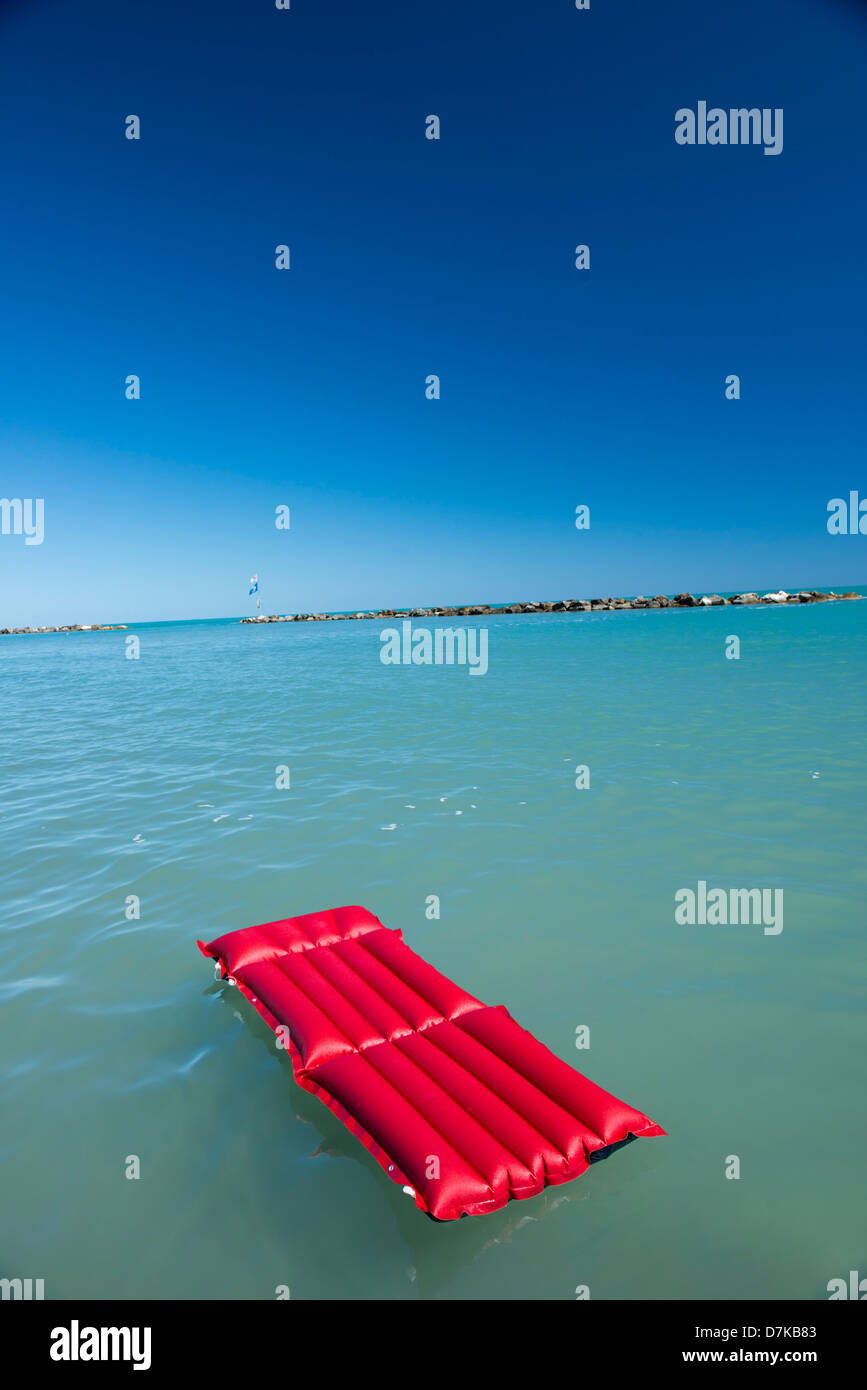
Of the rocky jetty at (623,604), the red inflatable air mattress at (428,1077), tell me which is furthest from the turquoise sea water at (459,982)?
the rocky jetty at (623,604)

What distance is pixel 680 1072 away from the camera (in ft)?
18.7

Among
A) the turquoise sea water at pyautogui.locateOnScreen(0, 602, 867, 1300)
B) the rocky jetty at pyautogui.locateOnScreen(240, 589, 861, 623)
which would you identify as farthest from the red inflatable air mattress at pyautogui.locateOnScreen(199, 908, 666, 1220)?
the rocky jetty at pyautogui.locateOnScreen(240, 589, 861, 623)

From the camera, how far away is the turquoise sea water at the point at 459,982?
13.7 feet

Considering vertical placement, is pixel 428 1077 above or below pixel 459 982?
above

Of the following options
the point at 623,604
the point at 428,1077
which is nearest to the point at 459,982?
the point at 428,1077

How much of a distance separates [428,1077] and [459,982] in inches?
87.6

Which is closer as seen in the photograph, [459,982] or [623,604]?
[459,982]

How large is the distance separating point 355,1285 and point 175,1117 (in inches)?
85.2

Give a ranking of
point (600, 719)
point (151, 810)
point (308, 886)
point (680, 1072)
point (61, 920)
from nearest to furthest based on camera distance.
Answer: point (680, 1072) → point (61, 920) → point (308, 886) → point (151, 810) → point (600, 719)

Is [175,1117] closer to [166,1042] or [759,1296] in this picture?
[166,1042]

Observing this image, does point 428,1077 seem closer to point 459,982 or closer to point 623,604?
point 459,982

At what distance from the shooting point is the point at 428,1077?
4.95 metres

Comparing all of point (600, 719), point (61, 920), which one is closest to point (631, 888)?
point (61, 920)

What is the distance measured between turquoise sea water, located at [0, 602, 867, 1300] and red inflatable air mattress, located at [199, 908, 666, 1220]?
0.43 m
